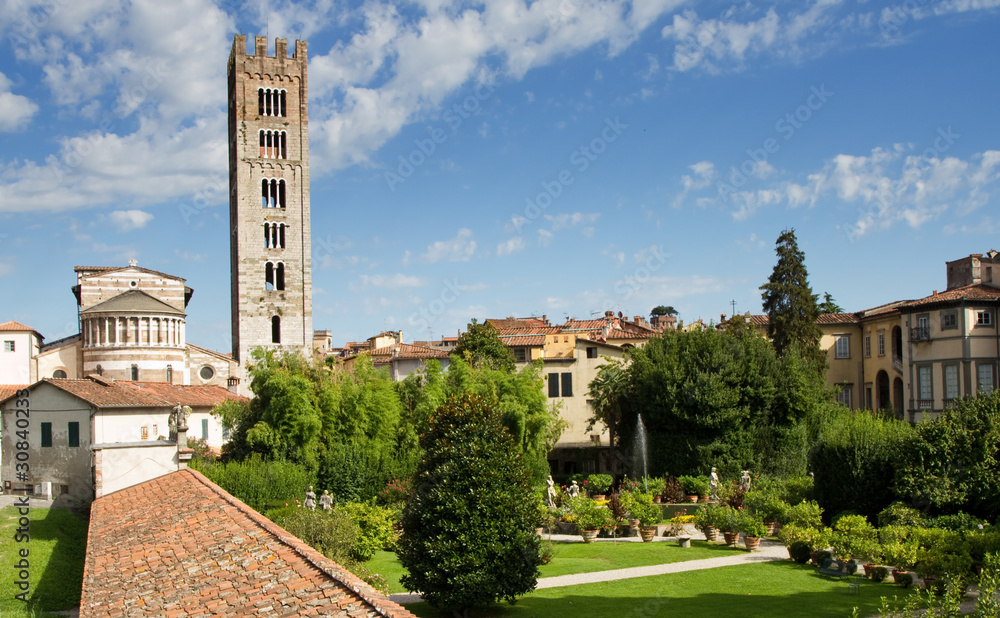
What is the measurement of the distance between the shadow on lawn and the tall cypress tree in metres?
40.0

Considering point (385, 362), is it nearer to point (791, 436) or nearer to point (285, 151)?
point (285, 151)

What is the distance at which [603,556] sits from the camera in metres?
24.2

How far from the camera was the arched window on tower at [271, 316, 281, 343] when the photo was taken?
6134 centimetres

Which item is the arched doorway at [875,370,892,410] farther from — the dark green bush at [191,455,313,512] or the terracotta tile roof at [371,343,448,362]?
the dark green bush at [191,455,313,512]

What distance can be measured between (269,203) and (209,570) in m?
53.5

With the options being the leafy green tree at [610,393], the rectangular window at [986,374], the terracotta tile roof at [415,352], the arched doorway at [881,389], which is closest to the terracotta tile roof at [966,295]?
Answer: the rectangular window at [986,374]

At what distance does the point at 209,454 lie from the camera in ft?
125

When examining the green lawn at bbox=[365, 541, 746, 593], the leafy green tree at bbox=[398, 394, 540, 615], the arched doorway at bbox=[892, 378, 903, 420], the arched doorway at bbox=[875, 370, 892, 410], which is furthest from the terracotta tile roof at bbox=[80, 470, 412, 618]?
the arched doorway at bbox=[875, 370, 892, 410]

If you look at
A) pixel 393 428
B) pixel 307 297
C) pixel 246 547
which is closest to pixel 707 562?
pixel 246 547

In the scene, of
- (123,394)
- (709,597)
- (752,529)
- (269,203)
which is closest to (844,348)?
(752,529)

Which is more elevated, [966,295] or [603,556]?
[966,295]

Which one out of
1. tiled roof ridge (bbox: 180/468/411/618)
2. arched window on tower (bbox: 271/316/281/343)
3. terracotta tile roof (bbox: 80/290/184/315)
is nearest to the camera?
tiled roof ridge (bbox: 180/468/411/618)

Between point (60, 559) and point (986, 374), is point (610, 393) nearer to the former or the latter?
point (986, 374)

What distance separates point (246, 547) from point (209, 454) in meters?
27.3
